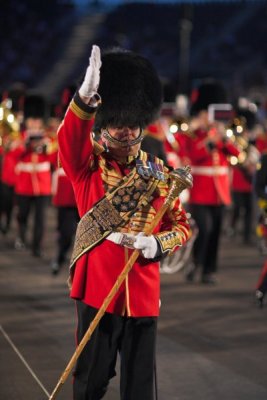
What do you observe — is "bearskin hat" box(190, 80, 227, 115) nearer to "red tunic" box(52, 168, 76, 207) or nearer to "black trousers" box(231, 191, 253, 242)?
"red tunic" box(52, 168, 76, 207)

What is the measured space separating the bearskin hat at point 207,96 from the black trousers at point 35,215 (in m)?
2.09

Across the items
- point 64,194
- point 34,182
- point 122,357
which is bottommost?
point 122,357

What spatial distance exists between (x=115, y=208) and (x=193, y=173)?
658 centimetres

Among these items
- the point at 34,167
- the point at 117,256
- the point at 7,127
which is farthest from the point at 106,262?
the point at 7,127

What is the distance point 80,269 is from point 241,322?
4.09 meters

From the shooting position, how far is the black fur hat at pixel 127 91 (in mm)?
4973

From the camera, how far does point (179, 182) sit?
4.74 metres

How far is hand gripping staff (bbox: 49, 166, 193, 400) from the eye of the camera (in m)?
4.62

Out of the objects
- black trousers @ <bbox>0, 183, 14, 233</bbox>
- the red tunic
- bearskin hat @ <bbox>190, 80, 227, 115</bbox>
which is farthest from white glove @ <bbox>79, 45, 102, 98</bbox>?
black trousers @ <bbox>0, 183, 14, 233</bbox>

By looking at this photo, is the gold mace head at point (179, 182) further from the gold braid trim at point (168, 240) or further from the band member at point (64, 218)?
the band member at point (64, 218)

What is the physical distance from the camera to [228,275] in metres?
11.5

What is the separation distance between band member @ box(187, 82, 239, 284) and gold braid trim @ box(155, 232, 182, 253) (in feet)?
20.1

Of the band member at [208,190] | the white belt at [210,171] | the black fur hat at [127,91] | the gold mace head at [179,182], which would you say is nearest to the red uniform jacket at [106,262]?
the gold mace head at [179,182]

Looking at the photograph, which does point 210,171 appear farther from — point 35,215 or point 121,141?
point 121,141
